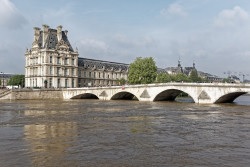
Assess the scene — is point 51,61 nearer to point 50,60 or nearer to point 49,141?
point 50,60

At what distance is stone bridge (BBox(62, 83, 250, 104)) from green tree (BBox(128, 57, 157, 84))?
1250 cm

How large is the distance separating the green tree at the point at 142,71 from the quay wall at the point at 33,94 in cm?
2058

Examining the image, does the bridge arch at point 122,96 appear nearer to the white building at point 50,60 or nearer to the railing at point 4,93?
the railing at point 4,93

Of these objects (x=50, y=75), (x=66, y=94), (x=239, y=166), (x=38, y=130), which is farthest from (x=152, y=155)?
(x=50, y=75)

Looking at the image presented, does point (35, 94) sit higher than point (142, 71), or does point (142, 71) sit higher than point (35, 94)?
point (142, 71)

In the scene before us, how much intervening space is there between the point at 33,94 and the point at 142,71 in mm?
29671

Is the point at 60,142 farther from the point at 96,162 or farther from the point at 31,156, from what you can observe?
the point at 96,162

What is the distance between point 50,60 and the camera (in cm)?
10194

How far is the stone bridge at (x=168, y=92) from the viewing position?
53.7m

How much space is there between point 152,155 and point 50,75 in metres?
89.8

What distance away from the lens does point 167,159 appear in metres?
15.2

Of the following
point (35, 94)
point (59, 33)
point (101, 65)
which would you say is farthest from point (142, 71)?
point (101, 65)

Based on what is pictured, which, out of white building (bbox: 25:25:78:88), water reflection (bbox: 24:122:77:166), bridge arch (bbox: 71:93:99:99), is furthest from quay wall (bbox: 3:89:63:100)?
water reflection (bbox: 24:122:77:166)

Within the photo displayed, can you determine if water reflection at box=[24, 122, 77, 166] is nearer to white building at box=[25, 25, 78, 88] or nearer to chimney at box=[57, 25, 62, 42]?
white building at box=[25, 25, 78, 88]
